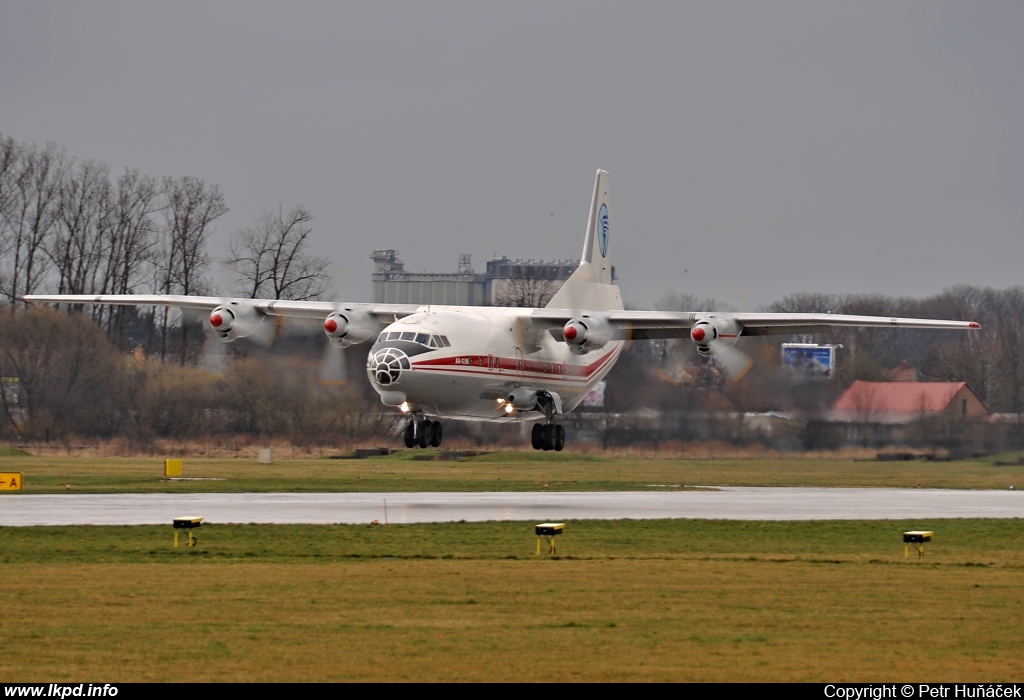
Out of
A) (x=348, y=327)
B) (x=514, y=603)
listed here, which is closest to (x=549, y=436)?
(x=348, y=327)

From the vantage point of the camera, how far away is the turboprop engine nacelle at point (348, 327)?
129ft

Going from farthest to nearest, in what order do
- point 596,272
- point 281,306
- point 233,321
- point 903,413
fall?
point 903,413
point 596,272
point 281,306
point 233,321

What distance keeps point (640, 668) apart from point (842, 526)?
61.4ft

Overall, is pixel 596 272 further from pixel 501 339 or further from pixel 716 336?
pixel 716 336

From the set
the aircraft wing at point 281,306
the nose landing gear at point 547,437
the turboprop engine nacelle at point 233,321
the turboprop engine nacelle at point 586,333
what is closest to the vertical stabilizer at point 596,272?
the turboprop engine nacelle at point 586,333

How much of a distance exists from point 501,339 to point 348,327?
4.89 meters

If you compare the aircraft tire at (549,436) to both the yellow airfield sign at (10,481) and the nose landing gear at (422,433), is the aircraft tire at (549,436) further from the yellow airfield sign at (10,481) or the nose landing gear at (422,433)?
the yellow airfield sign at (10,481)

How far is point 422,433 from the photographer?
128 ft

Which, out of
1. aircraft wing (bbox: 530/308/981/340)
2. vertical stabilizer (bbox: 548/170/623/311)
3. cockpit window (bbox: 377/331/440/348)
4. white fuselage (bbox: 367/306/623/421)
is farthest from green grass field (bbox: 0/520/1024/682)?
vertical stabilizer (bbox: 548/170/623/311)

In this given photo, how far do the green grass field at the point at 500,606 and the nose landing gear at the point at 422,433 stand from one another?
8.53 m

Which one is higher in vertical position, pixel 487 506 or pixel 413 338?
pixel 413 338

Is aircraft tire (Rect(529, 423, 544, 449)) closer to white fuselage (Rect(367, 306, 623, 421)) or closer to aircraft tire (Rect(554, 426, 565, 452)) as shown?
aircraft tire (Rect(554, 426, 565, 452))

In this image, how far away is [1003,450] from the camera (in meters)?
53.8

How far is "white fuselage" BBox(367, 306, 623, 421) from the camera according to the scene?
34.8 m
